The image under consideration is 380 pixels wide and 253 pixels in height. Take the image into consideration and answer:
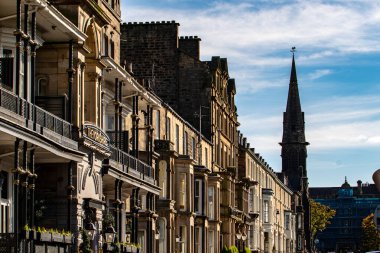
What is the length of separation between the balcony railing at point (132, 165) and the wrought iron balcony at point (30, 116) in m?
7.43

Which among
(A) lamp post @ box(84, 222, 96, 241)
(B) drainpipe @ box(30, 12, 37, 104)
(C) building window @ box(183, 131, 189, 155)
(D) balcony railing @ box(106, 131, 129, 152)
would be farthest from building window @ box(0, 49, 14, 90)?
(C) building window @ box(183, 131, 189, 155)

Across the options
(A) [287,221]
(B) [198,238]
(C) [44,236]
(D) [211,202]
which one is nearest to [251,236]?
(D) [211,202]

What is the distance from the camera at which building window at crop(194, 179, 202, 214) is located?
7238cm

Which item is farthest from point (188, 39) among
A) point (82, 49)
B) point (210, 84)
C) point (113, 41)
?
point (82, 49)

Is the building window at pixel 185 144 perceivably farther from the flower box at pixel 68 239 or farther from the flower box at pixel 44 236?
the flower box at pixel 44 236

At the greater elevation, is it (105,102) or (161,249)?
(105,102)

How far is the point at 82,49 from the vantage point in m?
40.0

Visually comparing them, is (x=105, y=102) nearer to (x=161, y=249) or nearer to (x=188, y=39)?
(x=161, y=249)

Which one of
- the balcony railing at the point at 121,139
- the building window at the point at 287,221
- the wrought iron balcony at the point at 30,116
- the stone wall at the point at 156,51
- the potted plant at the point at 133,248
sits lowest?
the potted plant at the point at 133,248

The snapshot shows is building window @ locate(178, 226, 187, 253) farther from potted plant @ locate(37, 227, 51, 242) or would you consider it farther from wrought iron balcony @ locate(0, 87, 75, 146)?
potted plant @ locate(37, 227, 51, 242)

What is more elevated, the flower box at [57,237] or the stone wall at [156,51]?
the stone wall at [156,51]

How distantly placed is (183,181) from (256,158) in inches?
1810

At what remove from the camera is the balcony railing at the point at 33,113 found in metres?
31.3

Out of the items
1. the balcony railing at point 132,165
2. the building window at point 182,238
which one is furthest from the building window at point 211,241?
the balcony railing at point 132,165
